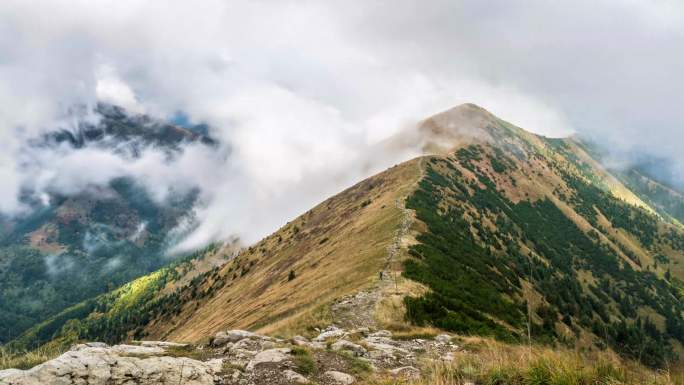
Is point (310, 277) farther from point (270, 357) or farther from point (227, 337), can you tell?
point (270, 357)

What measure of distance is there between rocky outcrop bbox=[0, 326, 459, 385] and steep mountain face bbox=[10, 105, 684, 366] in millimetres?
4659

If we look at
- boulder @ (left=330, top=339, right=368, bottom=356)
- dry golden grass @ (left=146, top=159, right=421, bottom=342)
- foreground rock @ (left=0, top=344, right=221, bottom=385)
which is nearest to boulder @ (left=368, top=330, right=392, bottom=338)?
boulder @ (left=330, top=339, right=368, bottom=356)

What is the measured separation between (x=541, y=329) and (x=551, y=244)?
101094 millimetres

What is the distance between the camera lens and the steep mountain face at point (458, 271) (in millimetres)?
29547

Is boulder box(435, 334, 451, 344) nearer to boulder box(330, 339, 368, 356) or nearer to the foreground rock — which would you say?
boulder box(330, 339, 368, 356)

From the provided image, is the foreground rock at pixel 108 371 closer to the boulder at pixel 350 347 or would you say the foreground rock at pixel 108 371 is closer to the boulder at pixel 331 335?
the boulder at pixel 350 347

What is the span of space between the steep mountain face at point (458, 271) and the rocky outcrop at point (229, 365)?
4.66 m

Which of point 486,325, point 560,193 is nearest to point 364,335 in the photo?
point 486,325

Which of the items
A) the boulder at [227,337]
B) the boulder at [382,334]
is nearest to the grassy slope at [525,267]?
the boulder at [382,334]

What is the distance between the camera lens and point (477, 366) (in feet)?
30.4

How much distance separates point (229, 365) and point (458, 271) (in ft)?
116

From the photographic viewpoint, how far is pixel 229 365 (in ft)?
42.9

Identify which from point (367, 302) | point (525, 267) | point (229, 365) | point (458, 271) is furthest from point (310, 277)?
point (525, 267)

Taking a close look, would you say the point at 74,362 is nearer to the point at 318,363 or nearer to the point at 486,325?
the point at 318,363
